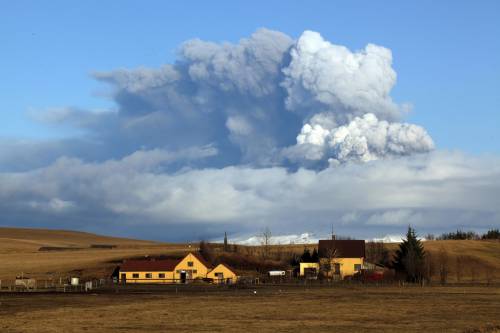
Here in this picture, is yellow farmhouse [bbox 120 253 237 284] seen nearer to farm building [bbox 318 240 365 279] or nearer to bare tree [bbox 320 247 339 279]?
bare tree [bbox 320 247 339 279]

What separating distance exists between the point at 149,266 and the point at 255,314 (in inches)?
3371

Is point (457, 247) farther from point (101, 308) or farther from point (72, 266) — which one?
point (101, 308)

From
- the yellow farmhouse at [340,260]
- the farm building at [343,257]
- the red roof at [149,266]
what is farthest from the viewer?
the farm building at [343,257]

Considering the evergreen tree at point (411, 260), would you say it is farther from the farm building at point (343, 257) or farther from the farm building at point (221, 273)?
the farm building at point (221, 273)

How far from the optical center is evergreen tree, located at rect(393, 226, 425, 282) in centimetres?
12369

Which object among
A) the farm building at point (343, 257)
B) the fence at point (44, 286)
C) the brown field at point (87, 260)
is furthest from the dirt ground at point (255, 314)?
the farm building at point (343, 257)

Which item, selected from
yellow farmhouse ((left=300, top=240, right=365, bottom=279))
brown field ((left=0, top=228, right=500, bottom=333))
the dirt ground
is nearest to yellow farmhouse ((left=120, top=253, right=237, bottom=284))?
yellow farmhouse ((left=300, top=240, right=365, bottom=279))

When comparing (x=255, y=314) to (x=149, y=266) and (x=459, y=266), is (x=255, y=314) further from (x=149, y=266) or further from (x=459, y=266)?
(x=459, y=266)

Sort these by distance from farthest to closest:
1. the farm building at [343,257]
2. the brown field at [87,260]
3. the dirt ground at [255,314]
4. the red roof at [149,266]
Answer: the farm building at [343,257]
the brown field at [87,260]
the red roof at [149,266]
the dirt ground at [255,314]

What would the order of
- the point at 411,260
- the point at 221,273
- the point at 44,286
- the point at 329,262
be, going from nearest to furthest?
the point at 44,286
the point at 411,260
the point at 221,273
the point at 329,262

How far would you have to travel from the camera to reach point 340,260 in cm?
14688

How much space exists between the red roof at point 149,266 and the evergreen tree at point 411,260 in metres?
38.0

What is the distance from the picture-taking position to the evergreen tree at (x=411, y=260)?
406 feet

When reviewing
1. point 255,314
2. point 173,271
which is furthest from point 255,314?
point 173,271
